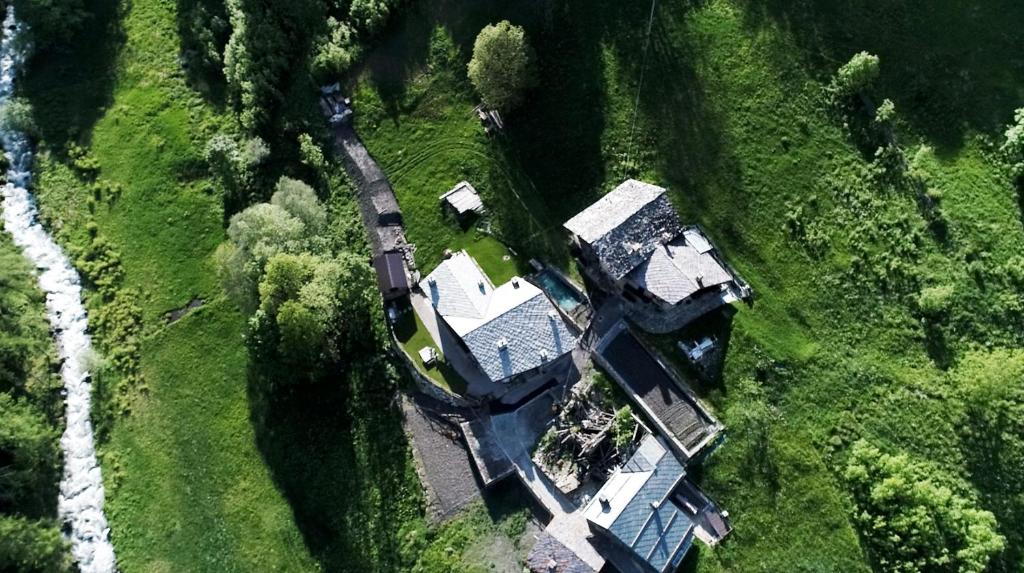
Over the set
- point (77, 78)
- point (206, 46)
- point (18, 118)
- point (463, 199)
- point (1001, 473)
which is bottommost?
point (1001, 473)

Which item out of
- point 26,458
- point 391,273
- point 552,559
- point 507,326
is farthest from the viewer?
point 26,458

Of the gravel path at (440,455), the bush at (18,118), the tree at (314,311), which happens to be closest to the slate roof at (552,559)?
the gravel path at (440,455)

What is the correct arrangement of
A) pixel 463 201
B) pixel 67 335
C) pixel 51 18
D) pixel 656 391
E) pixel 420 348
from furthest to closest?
pixel 51 18 → pixel 67 335 → pixel 463 201 → pixel 420 348 → pixel 656 391

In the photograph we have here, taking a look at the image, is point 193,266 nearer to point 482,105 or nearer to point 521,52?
point 482,105

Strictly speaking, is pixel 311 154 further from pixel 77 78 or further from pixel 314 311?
pixel 77 78

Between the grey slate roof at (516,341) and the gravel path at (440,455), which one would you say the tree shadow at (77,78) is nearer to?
the gravel path at (440,455)

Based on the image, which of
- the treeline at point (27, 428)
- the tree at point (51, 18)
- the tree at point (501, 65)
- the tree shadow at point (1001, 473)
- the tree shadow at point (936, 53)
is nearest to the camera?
the tree shadow at point (1001, 473)

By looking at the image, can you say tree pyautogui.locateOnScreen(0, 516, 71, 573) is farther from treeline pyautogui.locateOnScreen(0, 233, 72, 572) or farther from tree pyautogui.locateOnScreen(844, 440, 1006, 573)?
tree pyautogui.locateOnScreen(844, 440, 1006, 573)

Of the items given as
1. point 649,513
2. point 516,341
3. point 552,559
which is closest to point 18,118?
point 516,341
